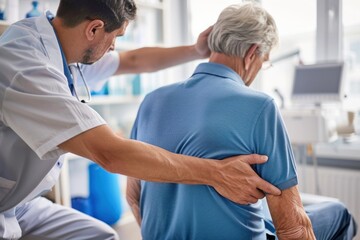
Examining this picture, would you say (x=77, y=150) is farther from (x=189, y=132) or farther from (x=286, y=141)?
(x=286, y=141)

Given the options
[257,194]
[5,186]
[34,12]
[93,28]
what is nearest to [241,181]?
[257,194]

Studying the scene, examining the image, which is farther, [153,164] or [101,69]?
[101,69]

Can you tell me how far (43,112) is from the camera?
89 cm

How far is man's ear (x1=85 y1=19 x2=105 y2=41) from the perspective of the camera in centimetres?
110

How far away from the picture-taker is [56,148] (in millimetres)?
910

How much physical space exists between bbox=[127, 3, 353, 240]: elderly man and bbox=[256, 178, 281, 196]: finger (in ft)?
0.06

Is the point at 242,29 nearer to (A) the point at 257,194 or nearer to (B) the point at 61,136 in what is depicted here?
(A) the point at 257,194

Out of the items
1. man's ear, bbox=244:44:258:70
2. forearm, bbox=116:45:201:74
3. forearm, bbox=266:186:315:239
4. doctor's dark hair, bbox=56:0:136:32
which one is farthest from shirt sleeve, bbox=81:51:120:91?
forearm, bbox=266:186:315:239

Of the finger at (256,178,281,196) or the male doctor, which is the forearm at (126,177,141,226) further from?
the finger at (256,178,281,196)

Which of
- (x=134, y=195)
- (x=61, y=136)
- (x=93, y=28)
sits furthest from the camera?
(x=134, y=195)

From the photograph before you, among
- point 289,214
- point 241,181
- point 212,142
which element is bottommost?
point 289,214

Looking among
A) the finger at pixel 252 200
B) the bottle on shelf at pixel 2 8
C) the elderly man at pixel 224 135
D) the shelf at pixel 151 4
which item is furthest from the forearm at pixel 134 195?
the shelf at pixel 151 4

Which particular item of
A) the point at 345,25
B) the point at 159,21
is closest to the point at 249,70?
the point at 345,25

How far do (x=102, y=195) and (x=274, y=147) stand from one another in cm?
159
